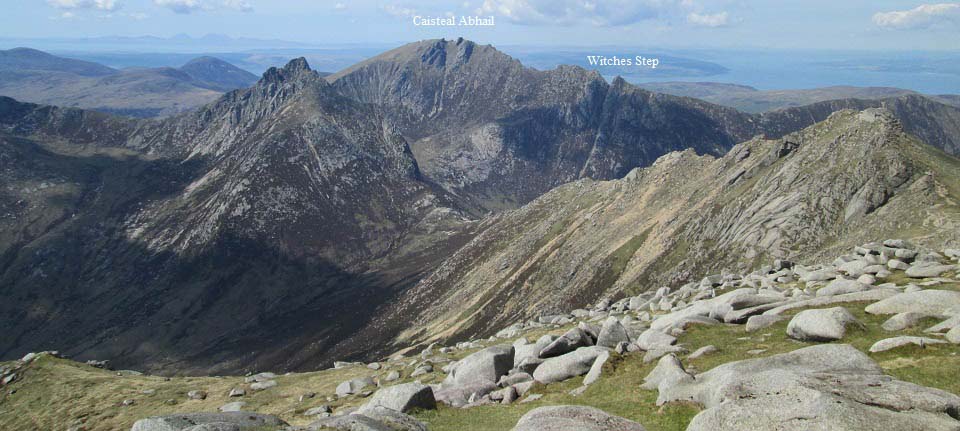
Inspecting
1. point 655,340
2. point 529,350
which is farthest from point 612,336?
point 529,350

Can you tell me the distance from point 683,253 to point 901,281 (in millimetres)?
99758

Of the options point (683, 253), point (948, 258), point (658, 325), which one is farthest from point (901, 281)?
Answer: point (683, 253)

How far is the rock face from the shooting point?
18656mm

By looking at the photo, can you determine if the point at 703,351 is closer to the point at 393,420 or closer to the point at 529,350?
the point at 529,350

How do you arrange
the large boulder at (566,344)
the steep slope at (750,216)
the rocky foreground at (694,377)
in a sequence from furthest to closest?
the steep slope at (750,216), the large boulder at (566,344), the rocky foreground at (694,377)

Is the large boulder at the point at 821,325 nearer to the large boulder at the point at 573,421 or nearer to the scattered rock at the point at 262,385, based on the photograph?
the large boulder at the point at 573,421

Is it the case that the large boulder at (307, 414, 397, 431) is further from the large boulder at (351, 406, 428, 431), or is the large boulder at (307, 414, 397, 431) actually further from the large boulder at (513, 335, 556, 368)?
the large boulder at (513, 335, 556, 368)

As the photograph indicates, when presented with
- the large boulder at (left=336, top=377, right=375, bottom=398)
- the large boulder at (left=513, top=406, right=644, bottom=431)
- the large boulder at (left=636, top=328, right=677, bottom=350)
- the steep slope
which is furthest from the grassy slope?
the steep slope

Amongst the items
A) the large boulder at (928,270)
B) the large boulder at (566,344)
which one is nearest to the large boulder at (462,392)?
the large boulder at (566,344)

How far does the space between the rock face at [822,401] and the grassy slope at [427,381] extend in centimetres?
311

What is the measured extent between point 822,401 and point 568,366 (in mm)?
19593

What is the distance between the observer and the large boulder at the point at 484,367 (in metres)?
40.6

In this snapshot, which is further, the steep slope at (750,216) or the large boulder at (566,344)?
the steep slope at (750,216)

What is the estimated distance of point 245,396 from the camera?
55.5 m
